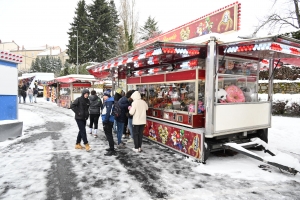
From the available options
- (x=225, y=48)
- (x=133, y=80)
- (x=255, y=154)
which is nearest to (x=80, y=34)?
(x=133, y=80)

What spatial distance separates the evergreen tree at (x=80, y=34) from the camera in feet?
101

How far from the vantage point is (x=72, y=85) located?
1662 cm

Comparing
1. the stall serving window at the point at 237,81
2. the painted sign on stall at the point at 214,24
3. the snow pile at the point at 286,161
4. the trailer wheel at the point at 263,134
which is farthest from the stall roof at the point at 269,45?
the trailer wheel at the point at 263,134

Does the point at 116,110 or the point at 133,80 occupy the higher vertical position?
the point at 133,80

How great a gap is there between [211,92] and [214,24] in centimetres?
221

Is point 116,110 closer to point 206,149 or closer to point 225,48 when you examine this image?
point 206,149

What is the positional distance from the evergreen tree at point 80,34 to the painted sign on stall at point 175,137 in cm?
2708

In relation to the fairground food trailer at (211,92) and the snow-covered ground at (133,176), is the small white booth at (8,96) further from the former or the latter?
the fairground food trailer at (211,92)

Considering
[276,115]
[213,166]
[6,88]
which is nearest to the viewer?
[213,166]

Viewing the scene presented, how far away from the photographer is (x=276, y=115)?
10.9 metres

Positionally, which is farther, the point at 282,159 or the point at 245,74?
the point at 245,74

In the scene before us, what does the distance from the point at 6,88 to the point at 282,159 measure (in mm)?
8055

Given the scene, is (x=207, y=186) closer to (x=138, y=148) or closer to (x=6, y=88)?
(x=138, y=148)

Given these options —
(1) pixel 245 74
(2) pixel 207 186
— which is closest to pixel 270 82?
(1) pixel 245 74
